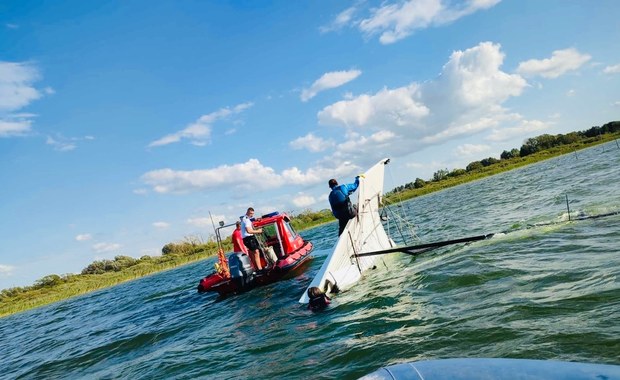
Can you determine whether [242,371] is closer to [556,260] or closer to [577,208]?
[556,260]

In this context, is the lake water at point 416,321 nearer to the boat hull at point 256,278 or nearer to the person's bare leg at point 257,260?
the boat hull at point 256,278

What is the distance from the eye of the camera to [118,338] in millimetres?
13258

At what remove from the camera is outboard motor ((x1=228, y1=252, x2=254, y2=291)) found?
14.2 metres

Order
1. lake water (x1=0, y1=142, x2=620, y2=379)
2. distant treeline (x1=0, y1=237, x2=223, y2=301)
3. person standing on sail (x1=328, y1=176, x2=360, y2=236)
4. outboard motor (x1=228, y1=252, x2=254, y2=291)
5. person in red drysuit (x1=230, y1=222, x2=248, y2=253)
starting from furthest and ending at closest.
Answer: distant treeline (x1=0, y1=237, x2=223, y2=301) < person in red drysuit (x1=230, y1=222, x2=248, y2=253) < outboard motor (x1=228, y1=252, x2=254, y2=291) < person standing on sail (x1=328, y1=176, x2=360, y2=236) < lake water (x1=0, y1=142, x2=620, y2=379)

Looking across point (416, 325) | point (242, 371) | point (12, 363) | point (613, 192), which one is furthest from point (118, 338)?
point (613, 192)

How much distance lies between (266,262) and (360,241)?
6.25 metres

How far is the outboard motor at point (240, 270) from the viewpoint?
14.2 metres

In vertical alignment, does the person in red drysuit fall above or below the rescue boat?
above

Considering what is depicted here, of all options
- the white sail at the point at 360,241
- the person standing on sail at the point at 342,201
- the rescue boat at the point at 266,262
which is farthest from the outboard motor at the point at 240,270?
the white sail at the point at 360,241

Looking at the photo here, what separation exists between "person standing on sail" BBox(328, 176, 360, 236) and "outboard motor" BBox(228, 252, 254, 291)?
448 cm

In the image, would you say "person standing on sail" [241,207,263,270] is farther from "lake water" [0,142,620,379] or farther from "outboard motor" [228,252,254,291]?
"lake water" [0,142,620,379]

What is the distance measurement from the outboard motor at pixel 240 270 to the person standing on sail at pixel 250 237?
0.54 metres

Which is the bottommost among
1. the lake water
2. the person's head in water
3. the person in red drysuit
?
the lake water

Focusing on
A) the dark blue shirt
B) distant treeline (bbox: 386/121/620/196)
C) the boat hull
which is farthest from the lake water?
distant treeline (bbox: 386/121/620/196)
